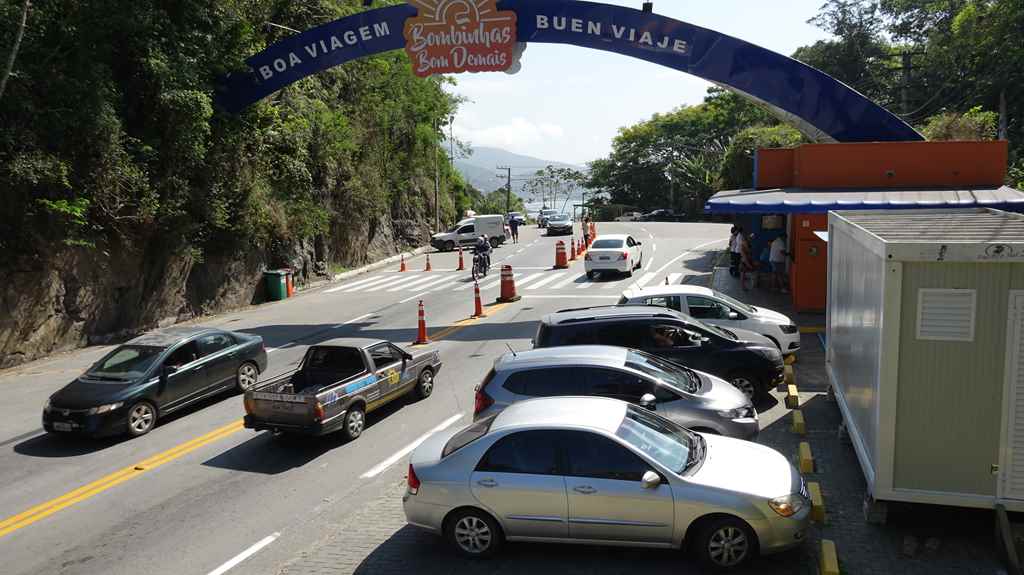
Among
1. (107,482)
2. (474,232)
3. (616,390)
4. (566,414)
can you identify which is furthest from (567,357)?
(474,232)

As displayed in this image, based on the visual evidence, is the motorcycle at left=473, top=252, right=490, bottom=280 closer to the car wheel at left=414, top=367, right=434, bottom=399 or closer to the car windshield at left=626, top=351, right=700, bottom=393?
the car wheel at left=414, top=367, right=434, bottom=399

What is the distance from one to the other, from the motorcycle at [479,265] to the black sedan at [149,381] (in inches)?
604

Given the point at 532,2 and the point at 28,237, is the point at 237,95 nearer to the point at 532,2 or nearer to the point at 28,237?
the point at 28,237

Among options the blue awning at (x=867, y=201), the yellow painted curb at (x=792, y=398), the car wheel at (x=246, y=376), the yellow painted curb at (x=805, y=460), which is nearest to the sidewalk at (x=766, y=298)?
the blue awning at (x=867, y=201)

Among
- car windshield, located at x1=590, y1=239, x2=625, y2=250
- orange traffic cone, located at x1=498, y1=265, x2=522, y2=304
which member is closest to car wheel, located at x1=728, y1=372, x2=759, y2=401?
orange traffic cone, located at x1=498, y1=265, x2=522, y2=304

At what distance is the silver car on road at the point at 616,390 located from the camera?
9.57 metres

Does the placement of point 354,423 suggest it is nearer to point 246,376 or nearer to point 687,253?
point 246,376

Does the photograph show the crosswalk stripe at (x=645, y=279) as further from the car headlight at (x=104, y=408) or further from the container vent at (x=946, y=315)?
the container vent at (x=946, y=315)

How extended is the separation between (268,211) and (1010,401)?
25325 millimetres

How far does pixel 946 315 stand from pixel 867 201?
11475mm

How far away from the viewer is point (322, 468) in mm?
10766

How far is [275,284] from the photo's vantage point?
29.0m

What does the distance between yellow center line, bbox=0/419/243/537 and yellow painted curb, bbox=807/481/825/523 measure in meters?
8.96

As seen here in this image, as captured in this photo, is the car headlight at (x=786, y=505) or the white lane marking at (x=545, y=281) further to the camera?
the white lane marking at (x=545, y=281)
